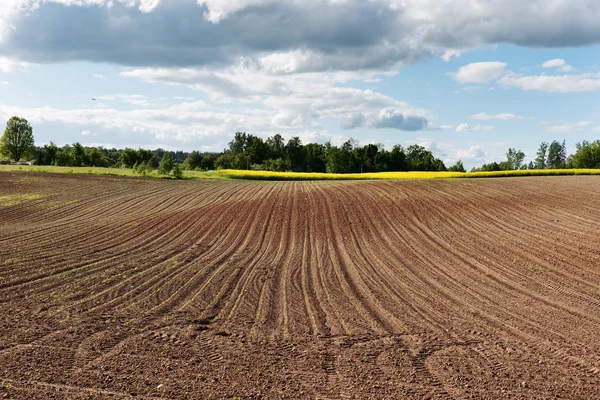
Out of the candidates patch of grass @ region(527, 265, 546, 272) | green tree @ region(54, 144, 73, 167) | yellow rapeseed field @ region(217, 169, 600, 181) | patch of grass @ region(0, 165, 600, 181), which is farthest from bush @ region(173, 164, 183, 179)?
green tree @ region(54, 144, 73, 167)

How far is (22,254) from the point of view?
16.9 m

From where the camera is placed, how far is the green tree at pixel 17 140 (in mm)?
94438

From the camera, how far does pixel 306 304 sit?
11.5 m

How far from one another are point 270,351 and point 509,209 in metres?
20.9

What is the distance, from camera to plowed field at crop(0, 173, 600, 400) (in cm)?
751

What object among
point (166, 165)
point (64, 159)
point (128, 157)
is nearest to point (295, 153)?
point (128, 157)

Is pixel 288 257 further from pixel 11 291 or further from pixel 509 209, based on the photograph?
pixel 509 209

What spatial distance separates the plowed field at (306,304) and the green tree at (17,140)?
79438 millimetres

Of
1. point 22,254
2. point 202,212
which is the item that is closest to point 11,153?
point 202,212

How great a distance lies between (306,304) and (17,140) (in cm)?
10058

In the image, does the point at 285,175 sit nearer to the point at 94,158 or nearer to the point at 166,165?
the point at 166,165

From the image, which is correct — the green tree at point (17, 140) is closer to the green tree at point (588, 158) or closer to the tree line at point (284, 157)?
the tree line at point (284, 157)

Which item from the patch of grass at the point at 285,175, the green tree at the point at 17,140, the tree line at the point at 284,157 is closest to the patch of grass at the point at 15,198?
the patch of grass at the point at 285,175

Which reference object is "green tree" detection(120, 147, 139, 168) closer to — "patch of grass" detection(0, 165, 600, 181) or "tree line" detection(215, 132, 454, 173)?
"tree line" detection(215, 132, 454, 173)
